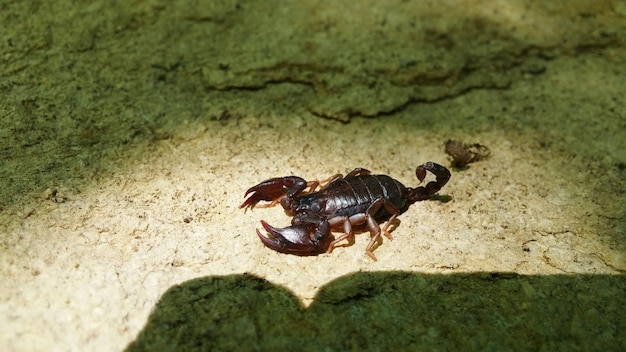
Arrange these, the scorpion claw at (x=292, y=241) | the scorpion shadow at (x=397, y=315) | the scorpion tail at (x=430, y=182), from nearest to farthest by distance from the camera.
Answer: the scorpion shadow at (x=397, y=315) < the scorpion claw at (x=292, y=241) < the scorpion tail at (x=430, y=182)

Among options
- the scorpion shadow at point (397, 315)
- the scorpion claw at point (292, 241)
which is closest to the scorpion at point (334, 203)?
the scorpion claw at point (292, 241)

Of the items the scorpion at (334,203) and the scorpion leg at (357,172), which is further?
the scorpion leg at (357,172)

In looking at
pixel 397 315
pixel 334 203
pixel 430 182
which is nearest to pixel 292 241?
pixel 334 203

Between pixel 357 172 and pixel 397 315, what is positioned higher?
pixel 357 172

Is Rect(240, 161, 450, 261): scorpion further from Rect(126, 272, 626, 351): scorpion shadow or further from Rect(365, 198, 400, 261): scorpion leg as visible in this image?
Rect(126, 272, 626, 351): scorpion shadow

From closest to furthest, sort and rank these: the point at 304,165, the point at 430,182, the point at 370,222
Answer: the point at 370,222 < the point at 430,182 < the point at 304,165

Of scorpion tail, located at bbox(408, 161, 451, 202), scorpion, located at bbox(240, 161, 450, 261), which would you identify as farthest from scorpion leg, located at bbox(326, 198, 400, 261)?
scorpion tail, located at bbox(408, 161, 451, 202)

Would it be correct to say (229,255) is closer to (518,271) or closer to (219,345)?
(219,345)

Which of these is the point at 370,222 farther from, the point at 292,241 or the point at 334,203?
→ the point at 292,241

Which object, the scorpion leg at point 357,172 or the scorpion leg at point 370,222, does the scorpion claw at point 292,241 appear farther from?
the scorpion leg at point 357,172
